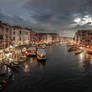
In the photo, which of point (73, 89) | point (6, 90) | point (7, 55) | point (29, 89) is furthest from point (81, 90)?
point (7, 55)

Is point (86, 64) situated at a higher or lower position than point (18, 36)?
lower

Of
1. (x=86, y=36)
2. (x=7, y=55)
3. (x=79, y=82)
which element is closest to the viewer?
(x=79, y=82)

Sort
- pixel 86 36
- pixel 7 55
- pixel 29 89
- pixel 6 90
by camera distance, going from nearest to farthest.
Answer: pixel 6 90, pixel 29 89, pixel 7 55, pixel 86 36

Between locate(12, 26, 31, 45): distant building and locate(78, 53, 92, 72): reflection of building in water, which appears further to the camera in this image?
locate(12, 26, 31, 45): distant building

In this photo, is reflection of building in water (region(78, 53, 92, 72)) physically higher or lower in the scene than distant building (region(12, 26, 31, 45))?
lower

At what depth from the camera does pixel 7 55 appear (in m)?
42.3

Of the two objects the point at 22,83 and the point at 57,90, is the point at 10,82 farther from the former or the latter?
the point at 57,90

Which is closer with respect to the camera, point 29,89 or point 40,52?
point 29,89

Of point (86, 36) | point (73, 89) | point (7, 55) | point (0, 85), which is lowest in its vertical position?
point (73, 89)

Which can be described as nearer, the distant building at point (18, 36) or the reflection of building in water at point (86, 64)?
the reflection of building in water at point (86, 64)

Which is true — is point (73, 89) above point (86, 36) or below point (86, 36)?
below

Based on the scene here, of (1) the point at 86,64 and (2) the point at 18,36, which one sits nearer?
(1) the point at 86,64

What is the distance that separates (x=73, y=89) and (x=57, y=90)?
11.6 feet

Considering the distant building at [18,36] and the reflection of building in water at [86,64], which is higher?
the distant building at [18,36]
